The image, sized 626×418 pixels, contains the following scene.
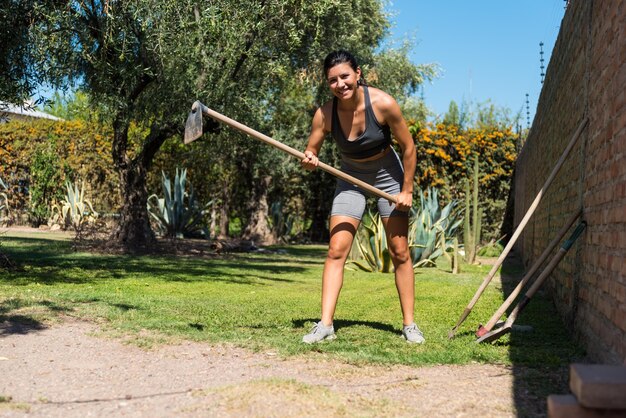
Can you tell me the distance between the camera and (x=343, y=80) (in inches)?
173

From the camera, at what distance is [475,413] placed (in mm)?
2816

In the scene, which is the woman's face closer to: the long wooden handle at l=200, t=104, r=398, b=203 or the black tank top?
the black tank top

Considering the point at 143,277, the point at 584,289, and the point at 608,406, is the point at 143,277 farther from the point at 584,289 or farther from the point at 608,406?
the point at 608,406

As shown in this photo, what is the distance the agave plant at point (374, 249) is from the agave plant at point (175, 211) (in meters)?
5.26

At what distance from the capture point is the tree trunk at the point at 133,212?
12344mm

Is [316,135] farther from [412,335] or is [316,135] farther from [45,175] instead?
[45,175]

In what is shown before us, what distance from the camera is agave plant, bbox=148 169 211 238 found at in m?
14.9

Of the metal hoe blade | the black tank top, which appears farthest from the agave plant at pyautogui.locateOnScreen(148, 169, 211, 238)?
the black tank top

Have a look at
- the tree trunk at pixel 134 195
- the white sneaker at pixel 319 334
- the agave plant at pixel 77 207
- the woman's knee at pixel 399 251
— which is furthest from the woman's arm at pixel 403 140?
the agave plant at pixel 77 207

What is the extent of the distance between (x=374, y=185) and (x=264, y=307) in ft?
6.18

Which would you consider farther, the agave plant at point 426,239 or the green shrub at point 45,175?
the green shrub at point 45,175

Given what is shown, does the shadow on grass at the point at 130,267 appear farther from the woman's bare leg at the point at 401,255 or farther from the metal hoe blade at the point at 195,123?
the woman's bare leg at the point at 401,255

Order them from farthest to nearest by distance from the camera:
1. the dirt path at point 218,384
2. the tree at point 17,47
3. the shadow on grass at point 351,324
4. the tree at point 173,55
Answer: the tree at point 173,55
the tree at point 17,47
the shadow on grass at point 351,324
the dirt path at point 218,384

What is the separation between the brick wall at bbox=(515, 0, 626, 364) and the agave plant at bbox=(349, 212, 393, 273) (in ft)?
12.1
